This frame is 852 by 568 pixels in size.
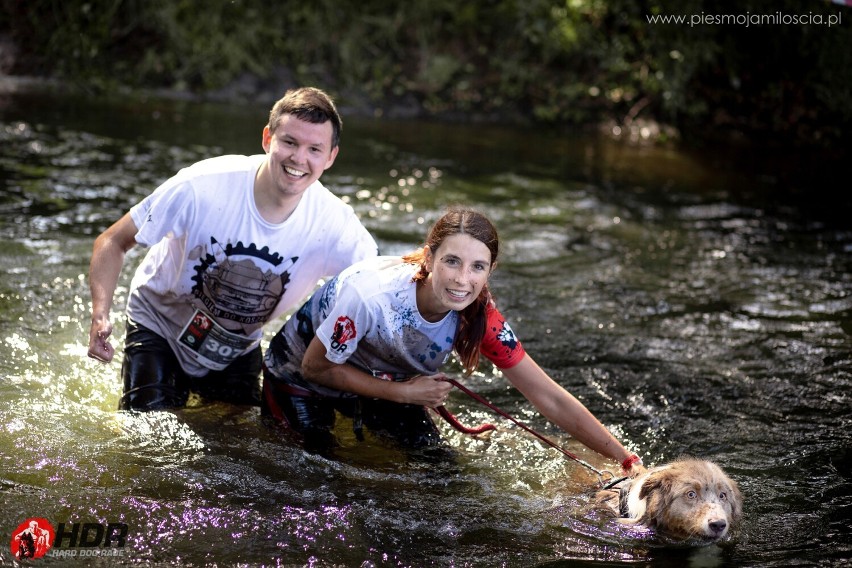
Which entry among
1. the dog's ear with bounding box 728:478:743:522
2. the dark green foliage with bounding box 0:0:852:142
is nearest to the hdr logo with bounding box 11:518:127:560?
the dog's ear with bounding box 728:478:743:522

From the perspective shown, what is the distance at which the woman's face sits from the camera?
4305mm

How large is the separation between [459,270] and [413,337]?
492 millimetres

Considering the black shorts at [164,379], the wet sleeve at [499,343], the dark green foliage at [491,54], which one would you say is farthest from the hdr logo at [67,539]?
the dark green foliage at [491,54]

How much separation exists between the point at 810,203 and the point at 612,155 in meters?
3.13

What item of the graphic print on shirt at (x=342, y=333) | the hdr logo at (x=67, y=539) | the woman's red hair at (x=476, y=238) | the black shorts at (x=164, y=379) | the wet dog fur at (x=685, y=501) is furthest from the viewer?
the black shorts at (x=164, y=379)

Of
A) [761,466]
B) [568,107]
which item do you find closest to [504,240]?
[761,466]

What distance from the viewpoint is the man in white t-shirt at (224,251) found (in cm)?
481

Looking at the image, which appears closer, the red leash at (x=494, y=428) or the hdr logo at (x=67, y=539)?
the hdr logo at (x=67, y=539)

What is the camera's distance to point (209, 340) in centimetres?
512

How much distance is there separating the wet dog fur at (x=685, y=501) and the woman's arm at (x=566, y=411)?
311 millimetres

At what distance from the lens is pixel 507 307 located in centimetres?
746

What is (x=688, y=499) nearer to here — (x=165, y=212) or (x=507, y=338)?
(x=507, y=338)

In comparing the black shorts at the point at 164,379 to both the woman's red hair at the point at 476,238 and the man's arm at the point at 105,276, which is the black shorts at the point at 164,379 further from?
the woman's red hair at the point at 476,238

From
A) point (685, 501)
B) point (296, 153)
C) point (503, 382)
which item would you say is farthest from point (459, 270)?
point (503, 382)
